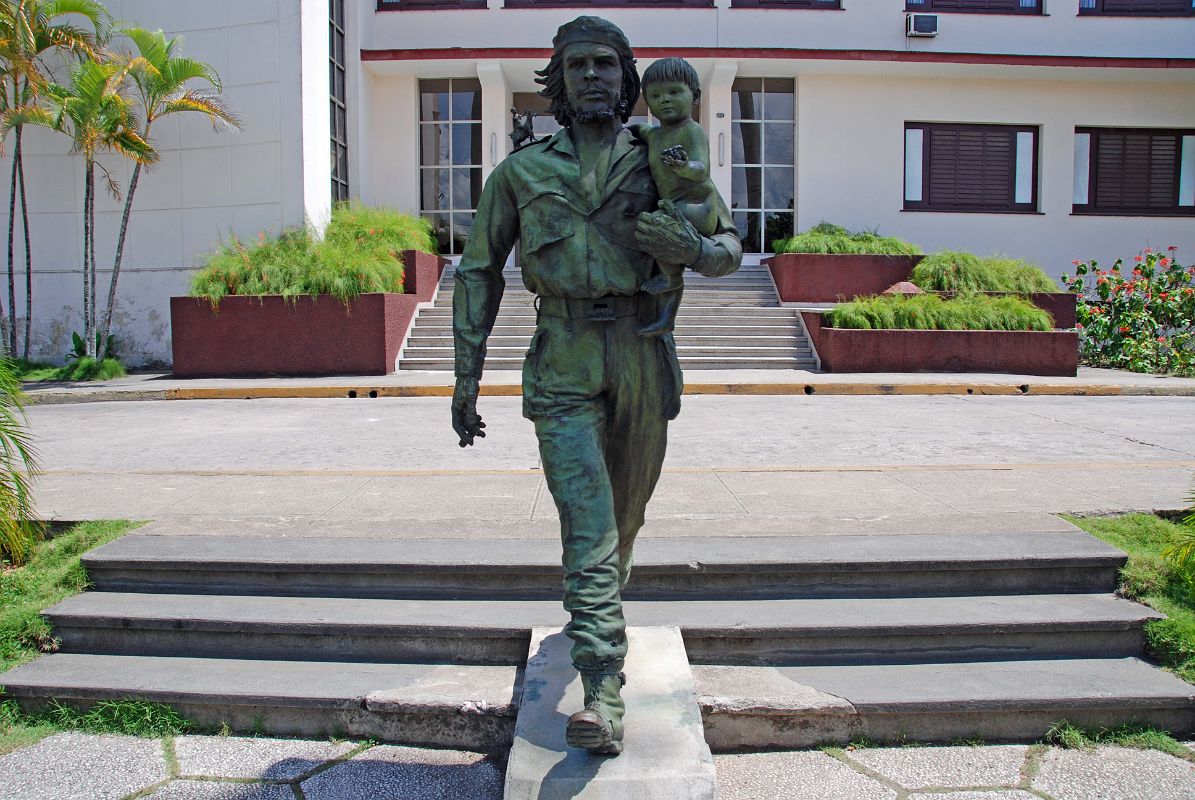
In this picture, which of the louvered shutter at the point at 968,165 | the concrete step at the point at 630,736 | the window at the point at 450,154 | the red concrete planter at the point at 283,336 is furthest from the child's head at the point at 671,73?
the louvered shutter at the point at 968,165

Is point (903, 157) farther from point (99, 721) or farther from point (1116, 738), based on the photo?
point (99, 721)

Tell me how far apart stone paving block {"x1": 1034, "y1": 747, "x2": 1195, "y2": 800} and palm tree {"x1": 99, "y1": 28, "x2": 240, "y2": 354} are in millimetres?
14050

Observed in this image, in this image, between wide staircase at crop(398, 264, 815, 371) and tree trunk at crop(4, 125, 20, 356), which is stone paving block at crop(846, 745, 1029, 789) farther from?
tree trunk at crop(4, 125, 20, 356)

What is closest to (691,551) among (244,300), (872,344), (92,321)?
(872,344)

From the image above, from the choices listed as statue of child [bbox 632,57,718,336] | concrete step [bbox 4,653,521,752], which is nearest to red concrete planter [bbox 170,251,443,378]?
concrete step [bbox 4,653,521,752]

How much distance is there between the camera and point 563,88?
2893mm

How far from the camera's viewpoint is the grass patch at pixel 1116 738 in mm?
3062

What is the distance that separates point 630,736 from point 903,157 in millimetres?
17197

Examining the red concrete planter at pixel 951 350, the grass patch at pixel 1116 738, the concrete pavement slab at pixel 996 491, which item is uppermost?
the red concrete planter at pixel 951 350

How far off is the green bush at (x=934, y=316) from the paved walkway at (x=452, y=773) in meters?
9.98

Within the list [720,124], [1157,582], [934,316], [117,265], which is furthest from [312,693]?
[720,124]

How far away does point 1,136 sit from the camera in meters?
13.0

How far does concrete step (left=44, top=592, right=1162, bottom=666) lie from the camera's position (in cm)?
344

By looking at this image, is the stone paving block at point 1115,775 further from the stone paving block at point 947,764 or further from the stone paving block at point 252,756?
the stone paving block at point 252,756
